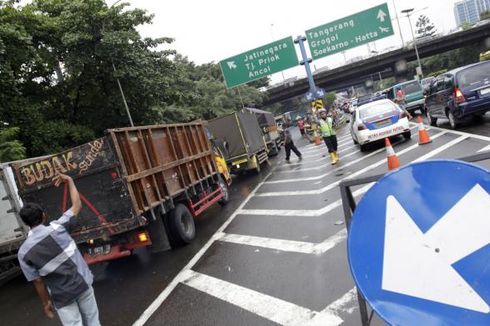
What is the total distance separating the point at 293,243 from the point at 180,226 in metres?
2.50

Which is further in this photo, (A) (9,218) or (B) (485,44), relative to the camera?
(B) (485,44)

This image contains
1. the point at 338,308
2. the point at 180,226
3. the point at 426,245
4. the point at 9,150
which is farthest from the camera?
the point at 9,150

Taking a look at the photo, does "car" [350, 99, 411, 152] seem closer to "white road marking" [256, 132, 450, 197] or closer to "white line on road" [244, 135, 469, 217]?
"white road marking" [256, 132, 450, 197]

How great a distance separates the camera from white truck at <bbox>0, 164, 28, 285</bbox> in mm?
8617

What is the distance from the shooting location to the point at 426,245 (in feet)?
7.13

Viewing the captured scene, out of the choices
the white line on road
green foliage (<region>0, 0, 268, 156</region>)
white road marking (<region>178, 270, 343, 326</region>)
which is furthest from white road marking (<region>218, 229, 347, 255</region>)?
green foliage (<region>0, 0, 268, 156</region>)

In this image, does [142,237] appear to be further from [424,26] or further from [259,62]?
[424,26]

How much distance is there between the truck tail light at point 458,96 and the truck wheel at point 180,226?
8.26 metres

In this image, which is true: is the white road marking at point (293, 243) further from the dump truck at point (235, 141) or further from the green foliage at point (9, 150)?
the dump truck at point (235, 141)

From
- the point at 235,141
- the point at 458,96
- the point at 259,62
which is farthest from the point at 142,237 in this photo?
the point at 259,62

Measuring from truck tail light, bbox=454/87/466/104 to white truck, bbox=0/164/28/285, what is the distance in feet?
36.4

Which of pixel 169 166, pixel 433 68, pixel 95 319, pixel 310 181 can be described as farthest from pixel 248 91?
pixel 433 68

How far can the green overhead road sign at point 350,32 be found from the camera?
29156 mm

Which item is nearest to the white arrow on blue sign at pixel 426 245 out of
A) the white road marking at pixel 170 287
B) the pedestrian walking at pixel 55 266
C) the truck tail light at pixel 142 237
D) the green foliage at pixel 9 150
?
the pedestrian walking at pixel 55 266
